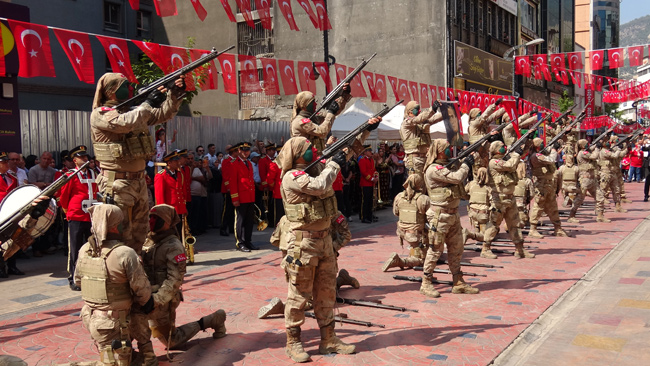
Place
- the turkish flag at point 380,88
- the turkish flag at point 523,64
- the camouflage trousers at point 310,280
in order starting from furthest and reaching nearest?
the turkish flag at point 523,64, the turkish flag at point 380,88, the camouflage trousers at point 310,280

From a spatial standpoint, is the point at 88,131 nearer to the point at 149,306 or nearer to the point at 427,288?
the point at 427,288

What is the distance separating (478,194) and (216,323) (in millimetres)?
6447

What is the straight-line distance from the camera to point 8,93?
12562 mm

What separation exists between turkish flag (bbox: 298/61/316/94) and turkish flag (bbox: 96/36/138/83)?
4.84m

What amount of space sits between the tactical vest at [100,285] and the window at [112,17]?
26533 millimetres

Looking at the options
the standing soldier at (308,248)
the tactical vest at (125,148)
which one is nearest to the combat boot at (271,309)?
the standing soldier at (308,248)

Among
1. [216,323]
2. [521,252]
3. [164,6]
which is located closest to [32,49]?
[164,6]

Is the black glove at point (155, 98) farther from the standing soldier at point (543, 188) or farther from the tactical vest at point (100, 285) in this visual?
the standing soldier at point (543, 188)

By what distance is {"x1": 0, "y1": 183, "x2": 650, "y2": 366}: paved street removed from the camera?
577 cm

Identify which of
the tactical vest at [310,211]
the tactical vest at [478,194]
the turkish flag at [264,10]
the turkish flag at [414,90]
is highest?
the turkish flag at [264,10]

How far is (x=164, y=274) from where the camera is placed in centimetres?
557

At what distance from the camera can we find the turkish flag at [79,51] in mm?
9669

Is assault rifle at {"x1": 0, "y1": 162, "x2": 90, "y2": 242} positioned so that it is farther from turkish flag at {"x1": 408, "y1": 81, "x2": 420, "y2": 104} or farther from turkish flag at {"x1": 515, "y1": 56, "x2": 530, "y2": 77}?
turkish flag at {"x1": 515, "y1": 56, "x2": 530, "y2": 77}

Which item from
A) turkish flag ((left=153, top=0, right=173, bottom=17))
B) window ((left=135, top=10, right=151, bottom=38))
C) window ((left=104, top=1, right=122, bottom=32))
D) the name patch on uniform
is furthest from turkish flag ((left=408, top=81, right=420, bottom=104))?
window ((left=135, top=10, right=151, bottom=38))
